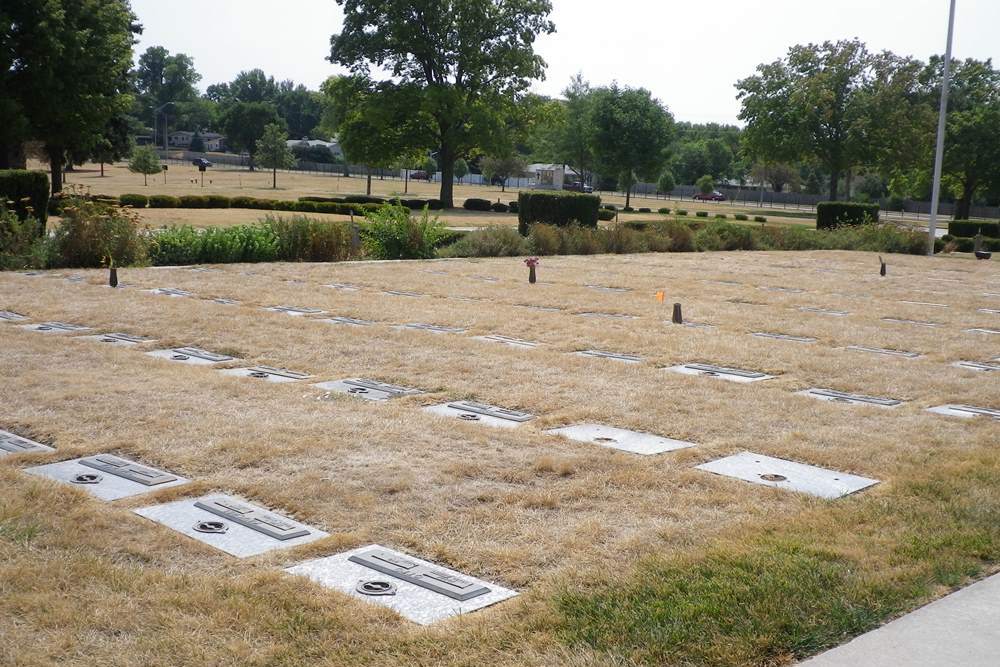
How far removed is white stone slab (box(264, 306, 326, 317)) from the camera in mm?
10438

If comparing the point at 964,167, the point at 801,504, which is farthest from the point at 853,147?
the point at 801,504

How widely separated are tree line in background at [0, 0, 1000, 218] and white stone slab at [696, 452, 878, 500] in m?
34.6

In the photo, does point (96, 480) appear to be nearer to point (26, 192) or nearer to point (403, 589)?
point (403, 589)

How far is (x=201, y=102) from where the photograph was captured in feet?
531

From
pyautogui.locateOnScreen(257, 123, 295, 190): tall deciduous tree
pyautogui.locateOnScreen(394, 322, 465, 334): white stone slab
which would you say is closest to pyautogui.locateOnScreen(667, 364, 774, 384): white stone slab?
pyautogui.locateOnScreen(394, 322, 465, 334): white stone slab

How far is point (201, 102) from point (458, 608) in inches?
6761

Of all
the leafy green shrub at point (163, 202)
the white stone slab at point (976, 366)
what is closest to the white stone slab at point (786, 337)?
the white stone slab at point (976, 366)

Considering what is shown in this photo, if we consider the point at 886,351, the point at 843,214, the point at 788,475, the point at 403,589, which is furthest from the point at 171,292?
the point at 843,214

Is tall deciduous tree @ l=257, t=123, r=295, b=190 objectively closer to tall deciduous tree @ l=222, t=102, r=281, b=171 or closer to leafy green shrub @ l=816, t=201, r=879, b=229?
tall deciduous tree @ l=222, t=102, r=281, b=171

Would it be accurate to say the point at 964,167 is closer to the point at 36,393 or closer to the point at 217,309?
the point at 217,309

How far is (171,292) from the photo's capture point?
1182 centimetres

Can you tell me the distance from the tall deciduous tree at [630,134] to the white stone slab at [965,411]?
2281 inches

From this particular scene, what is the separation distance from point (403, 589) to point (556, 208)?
68.6 ft

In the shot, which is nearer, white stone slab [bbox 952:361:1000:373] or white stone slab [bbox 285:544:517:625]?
white stone slab [bbox 285:544:517:625]
